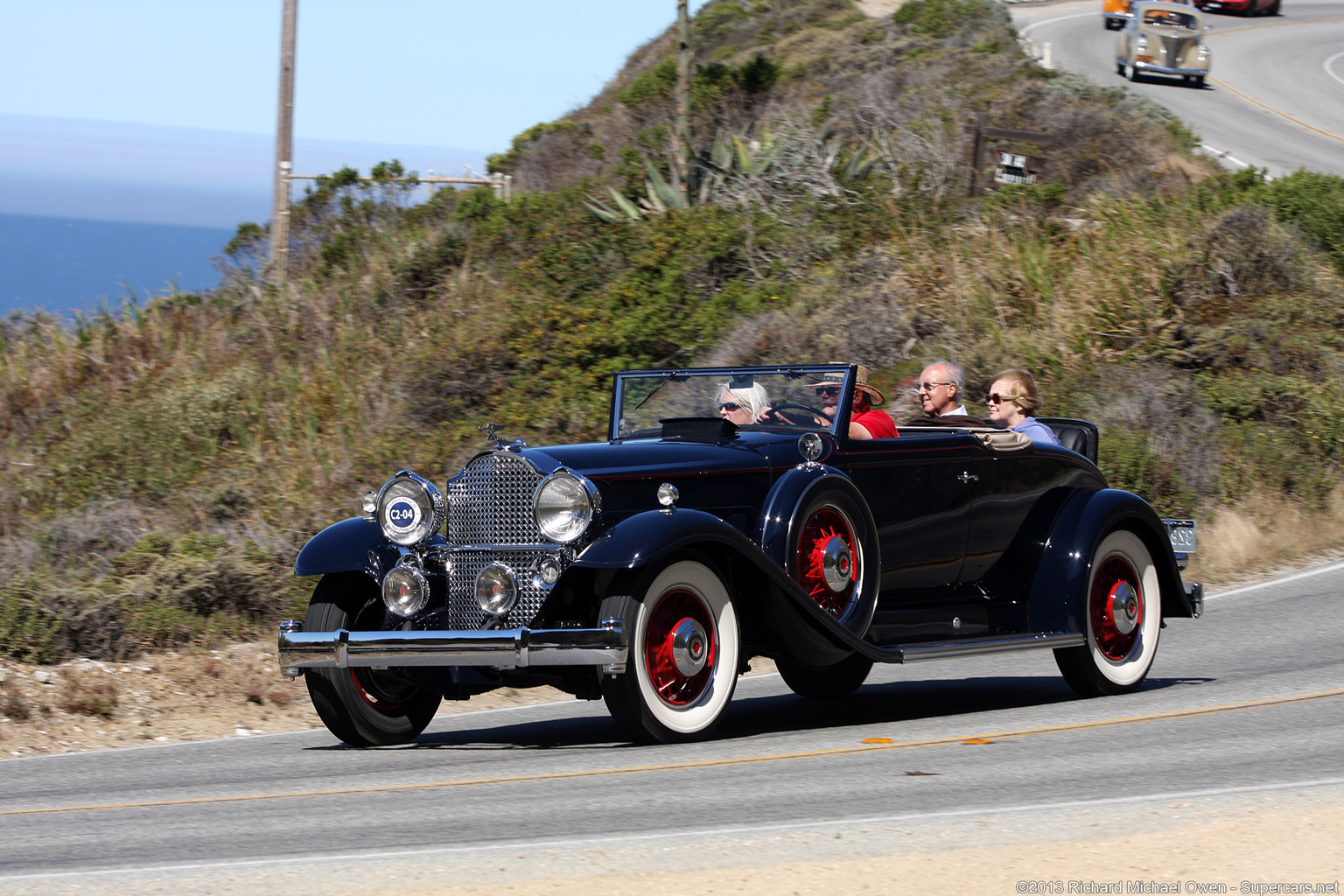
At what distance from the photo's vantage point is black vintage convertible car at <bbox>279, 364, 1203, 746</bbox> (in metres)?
6.07

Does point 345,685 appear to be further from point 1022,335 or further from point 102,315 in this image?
point 102,315

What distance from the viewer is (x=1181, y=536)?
8320 mm

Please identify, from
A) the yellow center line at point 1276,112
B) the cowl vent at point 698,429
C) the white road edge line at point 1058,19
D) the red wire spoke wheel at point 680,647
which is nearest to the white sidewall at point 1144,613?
the cowl vent at point 698,429

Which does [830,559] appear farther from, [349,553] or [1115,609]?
[349,553]

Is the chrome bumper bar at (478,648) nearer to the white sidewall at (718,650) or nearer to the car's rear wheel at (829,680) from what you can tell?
the white sidewall at (718,650)

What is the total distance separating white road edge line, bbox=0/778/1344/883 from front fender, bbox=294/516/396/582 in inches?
90.0

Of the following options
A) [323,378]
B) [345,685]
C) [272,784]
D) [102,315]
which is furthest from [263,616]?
[102,315]

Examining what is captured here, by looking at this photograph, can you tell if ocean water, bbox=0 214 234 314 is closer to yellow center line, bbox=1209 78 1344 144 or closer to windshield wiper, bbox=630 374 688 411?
windshield wiper, bbox=630 374 688 411

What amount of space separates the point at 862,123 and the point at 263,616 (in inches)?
785

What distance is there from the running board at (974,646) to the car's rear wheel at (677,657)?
82 centimetres

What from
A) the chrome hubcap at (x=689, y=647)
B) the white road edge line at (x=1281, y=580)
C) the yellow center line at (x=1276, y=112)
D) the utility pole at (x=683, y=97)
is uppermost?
the yellow center line at (x=1276, y=112)

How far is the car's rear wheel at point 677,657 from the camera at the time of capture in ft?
19.4

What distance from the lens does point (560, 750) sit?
641 cm

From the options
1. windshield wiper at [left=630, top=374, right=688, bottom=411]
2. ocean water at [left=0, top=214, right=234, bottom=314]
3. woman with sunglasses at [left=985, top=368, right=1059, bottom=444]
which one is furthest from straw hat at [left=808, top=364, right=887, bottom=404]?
ocean water at [left=0, top=214, right=234, bottom=314]
